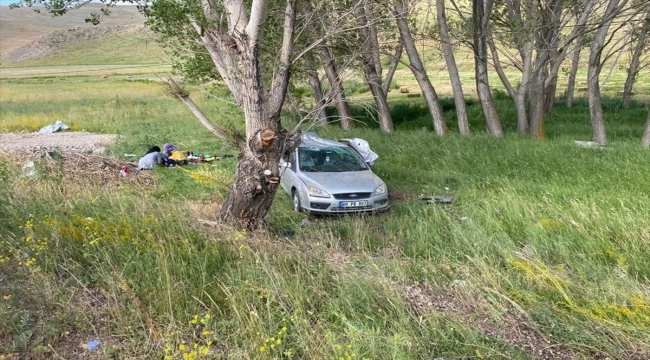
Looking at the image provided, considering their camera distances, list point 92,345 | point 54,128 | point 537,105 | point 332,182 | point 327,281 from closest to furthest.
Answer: point 92,345, point 327,281, point 332,182, point 537,105, point 54,128

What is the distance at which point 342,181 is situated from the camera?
938cm

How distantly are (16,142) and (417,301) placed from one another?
16811 millimetres

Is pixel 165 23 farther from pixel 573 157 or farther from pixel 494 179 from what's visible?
pixel 573 157

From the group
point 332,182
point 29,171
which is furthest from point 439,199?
point 29,171

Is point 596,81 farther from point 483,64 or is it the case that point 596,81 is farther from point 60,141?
point 60,141

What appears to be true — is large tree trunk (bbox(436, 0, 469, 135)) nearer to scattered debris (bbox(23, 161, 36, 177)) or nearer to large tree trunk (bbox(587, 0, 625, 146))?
large tree trunk (bbox(587, 0, 625, 146))

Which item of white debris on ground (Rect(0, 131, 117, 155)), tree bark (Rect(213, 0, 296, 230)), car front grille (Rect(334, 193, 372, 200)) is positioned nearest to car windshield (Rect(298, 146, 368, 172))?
car front grille (Rect(334, 193, 372, 200))

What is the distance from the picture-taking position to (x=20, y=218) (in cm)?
587

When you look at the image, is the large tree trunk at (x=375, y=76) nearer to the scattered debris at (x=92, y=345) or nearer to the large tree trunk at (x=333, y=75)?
the large tree trunk at (x=333, y=75)

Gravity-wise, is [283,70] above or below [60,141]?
above

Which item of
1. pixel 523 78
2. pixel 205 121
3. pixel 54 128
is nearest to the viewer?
pixel 205 121

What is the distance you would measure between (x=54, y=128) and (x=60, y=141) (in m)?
3.94

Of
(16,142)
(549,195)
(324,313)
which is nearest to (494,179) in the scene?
(549,195)

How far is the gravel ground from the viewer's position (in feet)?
49.6
